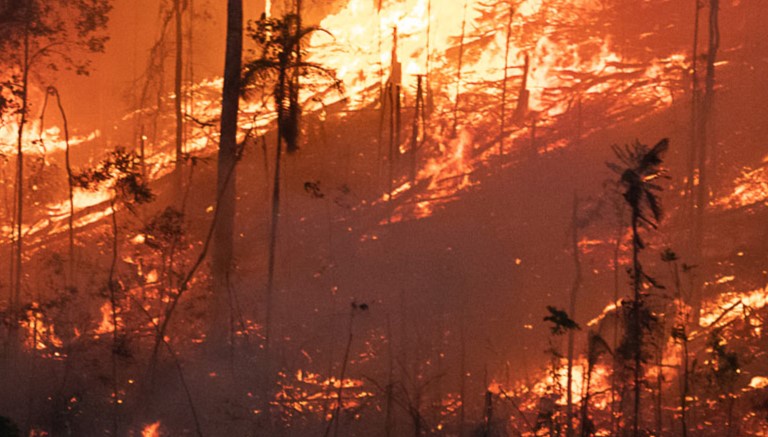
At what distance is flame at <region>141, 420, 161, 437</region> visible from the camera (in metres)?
5.31

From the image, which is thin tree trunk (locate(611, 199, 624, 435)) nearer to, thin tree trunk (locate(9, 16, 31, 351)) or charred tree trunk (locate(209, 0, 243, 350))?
charred tree trunk (locate(209, 0, 243, 350))

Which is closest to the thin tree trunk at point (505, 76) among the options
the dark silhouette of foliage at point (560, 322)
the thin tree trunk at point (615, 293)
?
the thin tree trunk at point (615, 293)

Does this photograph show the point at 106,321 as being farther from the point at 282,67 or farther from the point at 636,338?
the point at 636,338

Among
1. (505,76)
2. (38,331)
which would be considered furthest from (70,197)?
(505,76)

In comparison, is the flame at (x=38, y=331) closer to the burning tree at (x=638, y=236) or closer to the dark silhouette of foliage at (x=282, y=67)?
the dark silhouette of foliage at (x=282, y=67)

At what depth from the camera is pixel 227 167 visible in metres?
6.08

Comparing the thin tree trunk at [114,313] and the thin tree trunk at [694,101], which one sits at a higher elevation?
the thin tree trunk at [694,101]

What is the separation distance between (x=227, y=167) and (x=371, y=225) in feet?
4.36

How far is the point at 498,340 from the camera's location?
5.80m

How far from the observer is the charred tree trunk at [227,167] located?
5.84m

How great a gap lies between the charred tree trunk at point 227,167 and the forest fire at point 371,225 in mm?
23

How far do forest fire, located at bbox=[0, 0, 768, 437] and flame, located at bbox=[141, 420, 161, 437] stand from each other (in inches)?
0.6

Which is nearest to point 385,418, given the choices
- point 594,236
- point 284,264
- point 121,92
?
point 284,264

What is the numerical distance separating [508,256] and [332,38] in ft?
8.33
